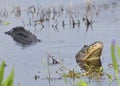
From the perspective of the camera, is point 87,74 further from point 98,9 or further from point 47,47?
point 98,9

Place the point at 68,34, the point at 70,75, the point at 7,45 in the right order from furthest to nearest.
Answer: the point at 68,34
the point at 7,45
the point at 70,75

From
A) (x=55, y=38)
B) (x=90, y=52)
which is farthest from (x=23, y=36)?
(x=90, y=52)

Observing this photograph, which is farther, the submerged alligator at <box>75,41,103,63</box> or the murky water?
the submerged alligator at <box>75,41,103,63</box>

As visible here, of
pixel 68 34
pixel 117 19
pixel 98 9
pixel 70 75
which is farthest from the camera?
pixel 98 9

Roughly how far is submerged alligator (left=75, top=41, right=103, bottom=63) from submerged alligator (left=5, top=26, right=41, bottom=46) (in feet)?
7.23

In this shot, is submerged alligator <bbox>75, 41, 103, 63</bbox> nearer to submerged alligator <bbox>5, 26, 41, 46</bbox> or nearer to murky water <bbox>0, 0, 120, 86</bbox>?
murky water <bbox>0, 0, 120, 86</bbox>

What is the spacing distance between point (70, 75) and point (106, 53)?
2997 millimetres

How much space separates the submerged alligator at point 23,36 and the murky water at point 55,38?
146mm

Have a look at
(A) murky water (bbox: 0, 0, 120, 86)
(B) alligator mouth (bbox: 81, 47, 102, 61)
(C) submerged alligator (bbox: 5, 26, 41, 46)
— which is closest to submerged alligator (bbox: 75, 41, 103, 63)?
(B) alligator mouth (bbox: 81, 47, 102, 61)

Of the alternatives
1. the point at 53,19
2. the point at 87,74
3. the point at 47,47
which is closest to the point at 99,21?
the point at 53,19

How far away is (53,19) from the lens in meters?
15.6

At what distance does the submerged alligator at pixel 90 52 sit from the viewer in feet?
30.6

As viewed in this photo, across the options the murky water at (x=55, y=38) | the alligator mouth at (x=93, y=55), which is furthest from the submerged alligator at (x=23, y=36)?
the alligator mouth at (x=93, y=55)

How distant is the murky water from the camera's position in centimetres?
787
